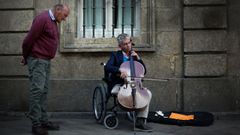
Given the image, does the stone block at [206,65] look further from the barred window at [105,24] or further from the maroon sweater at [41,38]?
the maroon sweater at [41,38]

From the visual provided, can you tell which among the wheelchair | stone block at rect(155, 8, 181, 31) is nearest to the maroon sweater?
the wheelchair

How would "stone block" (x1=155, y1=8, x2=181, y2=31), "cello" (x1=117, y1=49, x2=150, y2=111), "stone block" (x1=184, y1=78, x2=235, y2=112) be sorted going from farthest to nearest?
"stone block" (x1=155, y1=8, x2=181, y2=31) < "stone block" (x1=184, y1=78, x2=235, y2=112) < "cello" (x1=117, y1=49, x2=150, y2=111)

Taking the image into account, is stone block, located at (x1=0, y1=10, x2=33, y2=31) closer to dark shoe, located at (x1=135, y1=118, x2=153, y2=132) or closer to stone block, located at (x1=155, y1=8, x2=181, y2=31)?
stone block, located at (x1=155, y1=8, x2=181, y2=31)

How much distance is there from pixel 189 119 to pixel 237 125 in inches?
33.1

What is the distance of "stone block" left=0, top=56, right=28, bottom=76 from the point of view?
32.1ft

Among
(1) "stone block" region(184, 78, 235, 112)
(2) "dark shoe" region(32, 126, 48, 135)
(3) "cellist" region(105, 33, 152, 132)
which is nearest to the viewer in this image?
(2) "dark shoe" region(32, 126, 48, 135)

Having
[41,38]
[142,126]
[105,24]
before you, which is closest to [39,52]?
[41,38]

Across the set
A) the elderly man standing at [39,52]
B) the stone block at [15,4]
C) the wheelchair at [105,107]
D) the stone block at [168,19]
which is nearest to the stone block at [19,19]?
the stone block at [15,4]

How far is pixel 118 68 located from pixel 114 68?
7 centimetres

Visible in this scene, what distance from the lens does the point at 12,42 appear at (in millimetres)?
9812

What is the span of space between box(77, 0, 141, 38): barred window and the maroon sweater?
7.79ft

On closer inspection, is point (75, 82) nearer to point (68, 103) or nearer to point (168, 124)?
point (68, 103)

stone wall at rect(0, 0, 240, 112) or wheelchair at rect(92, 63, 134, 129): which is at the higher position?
stone wall at rect(0, 0, 240, 112)

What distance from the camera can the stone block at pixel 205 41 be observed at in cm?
948
